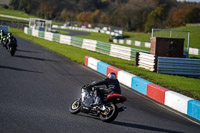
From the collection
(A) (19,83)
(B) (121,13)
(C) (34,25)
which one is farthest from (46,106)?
(B) (121,13)

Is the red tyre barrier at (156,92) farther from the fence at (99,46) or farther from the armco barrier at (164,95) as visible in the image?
the fence at (99,46)

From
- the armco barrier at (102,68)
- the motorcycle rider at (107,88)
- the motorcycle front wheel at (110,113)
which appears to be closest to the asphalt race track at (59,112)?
the motorcycle front wheel at (110,113)

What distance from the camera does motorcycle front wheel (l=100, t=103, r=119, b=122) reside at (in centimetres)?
745

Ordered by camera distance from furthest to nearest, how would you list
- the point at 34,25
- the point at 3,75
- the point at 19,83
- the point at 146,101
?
the point at 34,25 < the point at 3,75 < the point at 19,83 < the point at 146,101

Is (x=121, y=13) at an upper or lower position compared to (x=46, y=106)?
upper

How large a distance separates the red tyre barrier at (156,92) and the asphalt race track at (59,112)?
0.38m

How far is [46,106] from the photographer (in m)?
8.77

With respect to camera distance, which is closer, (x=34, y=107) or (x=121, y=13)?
(x=34, y=107)

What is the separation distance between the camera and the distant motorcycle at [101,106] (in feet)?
24.6

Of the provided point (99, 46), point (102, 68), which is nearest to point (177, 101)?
point (102, 68)

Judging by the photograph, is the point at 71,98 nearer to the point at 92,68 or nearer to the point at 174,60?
the point at 92,68

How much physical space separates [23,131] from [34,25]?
4657 cm

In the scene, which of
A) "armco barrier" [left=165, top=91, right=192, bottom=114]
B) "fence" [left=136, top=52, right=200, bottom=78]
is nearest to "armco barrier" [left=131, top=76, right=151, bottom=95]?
"armco barrier" [left=165, top=91, right=192, bottom=114]

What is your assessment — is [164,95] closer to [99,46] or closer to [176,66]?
[176,66]
